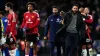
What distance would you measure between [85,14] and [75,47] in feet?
6.02

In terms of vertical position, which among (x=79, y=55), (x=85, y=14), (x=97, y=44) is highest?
(x=85, y=14)

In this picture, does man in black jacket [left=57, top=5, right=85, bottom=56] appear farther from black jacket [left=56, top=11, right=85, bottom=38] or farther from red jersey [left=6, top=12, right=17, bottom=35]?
red jersey [left=6, top=12, right=17, bottom=35]

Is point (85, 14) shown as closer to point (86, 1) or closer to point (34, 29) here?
point (34, 29)

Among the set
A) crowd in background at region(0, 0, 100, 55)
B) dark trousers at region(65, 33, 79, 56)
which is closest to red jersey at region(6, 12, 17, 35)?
dark trousers at region(65, 33, 79, 56)

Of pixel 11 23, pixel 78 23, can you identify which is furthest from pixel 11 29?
pixel 78 23

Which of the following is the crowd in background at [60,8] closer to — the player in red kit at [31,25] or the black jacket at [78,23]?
the player in red kit at [31,25]

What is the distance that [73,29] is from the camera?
17.6 m

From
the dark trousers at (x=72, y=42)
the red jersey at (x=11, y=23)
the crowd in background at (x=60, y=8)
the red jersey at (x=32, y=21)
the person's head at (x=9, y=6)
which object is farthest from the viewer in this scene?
the crowd in background at (x=60, y=8)

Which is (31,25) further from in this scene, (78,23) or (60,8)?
(60,8)

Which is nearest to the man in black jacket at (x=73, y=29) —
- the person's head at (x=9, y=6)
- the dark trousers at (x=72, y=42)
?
the dark trousers at (x=72, y=42)

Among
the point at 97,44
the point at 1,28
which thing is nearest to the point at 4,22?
the point at 1,28

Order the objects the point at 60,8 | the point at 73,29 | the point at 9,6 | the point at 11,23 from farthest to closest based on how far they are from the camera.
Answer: the point at 60,8 → the point at 9,6 → the point at 11,23 → the point at 73,29

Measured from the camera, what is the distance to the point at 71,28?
1767 cm

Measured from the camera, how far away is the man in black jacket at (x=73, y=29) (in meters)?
17.6
